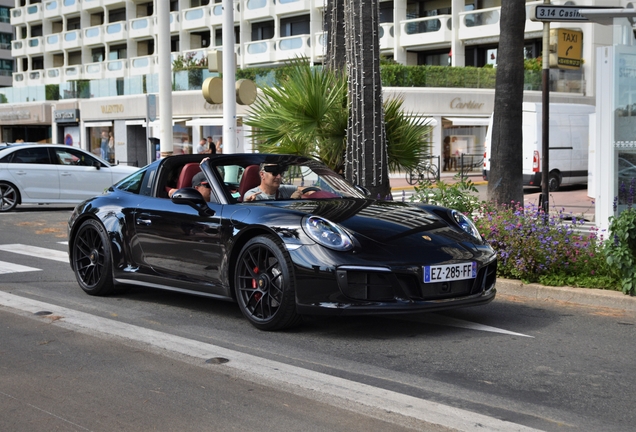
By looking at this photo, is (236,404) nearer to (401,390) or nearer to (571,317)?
(401,390)

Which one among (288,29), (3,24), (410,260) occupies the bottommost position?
(410,260)

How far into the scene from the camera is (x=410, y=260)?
6.25 m

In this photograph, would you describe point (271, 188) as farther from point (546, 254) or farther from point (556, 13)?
point (556, 13)

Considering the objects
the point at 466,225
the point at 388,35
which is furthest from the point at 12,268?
the point at 388,35

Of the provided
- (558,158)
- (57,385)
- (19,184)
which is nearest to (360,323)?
(57,385)

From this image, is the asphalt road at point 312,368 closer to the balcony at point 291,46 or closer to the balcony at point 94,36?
the balcony at point 291,46

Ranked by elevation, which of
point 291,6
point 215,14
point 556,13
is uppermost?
point 215,14

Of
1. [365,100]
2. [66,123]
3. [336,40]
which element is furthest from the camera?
[66,123]

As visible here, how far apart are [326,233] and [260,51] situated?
46264 mm

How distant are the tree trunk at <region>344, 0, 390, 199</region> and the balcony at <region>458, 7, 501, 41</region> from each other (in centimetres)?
3219

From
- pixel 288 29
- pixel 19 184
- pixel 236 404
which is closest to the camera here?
pixel 236 404

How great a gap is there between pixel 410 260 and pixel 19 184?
15.1m

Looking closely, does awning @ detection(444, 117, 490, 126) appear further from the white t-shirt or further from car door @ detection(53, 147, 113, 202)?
the white t-shirt

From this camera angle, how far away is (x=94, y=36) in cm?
6331
